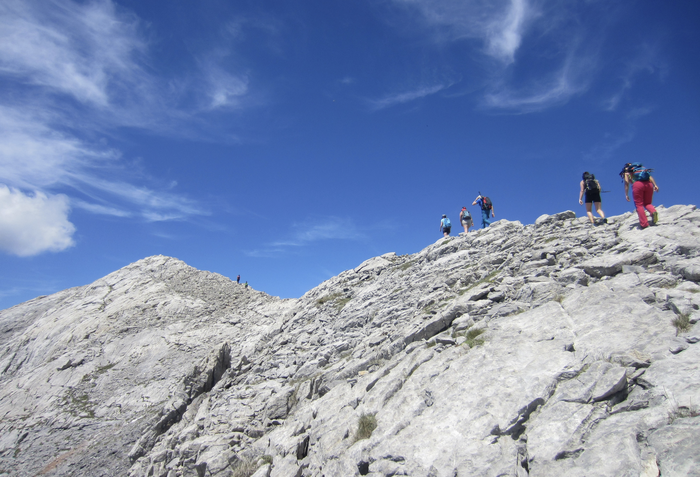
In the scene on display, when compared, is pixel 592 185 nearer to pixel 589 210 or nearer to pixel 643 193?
pixel 589 210

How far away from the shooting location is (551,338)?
32.1 ft

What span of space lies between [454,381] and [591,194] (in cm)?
1389

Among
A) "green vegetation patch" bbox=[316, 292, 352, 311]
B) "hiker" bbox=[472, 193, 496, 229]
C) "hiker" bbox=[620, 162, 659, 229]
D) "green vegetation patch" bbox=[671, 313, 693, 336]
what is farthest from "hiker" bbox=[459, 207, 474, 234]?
"green vegetation patch" bbox=[671, 313, 693, 336]

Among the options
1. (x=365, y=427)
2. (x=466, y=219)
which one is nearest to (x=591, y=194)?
(x=466, y=219)

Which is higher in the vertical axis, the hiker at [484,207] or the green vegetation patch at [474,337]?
the hiker at [484,207]

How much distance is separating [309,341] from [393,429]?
45.3 ft

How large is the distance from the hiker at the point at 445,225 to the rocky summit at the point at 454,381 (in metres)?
2.69

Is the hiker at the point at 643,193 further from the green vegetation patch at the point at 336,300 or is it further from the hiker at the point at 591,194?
the green vegetation patch at the point at 336,300

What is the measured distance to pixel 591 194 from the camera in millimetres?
18094

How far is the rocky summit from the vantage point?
22.9 ft

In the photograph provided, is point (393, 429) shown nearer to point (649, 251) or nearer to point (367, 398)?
point (367, 398)

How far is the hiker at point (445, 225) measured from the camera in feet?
95.5

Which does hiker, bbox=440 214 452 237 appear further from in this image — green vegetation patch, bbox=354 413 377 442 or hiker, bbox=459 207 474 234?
green vegetation patch, bbox=354 413 377 442

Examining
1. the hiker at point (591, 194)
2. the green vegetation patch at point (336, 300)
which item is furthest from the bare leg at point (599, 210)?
the green vegetation patch at point (336, 300)
